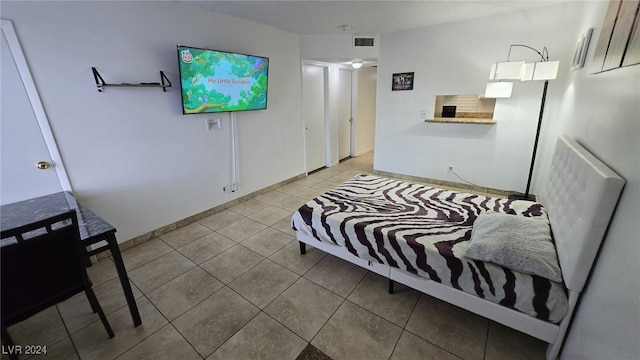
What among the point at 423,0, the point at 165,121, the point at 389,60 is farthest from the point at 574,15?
the point at 165,121

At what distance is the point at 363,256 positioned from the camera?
2016 mm

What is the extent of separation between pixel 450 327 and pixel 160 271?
95.7 inches

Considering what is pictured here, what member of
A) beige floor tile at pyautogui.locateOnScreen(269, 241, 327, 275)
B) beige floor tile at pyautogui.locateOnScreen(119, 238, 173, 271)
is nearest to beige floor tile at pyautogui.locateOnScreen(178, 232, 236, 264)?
beige floor tile at pyautogui.locateOnScreen(119, 238, 173, 271)

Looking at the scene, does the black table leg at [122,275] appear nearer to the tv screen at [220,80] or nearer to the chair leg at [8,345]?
the chair leg at [8,345]

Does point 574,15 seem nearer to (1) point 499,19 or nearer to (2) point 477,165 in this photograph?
(1) point 499,19

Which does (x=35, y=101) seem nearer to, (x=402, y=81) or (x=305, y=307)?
(x=305, y=307)

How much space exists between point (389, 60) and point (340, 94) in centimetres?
154

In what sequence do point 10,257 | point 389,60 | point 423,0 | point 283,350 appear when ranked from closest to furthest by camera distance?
point 10,257 → point 283,350 → point 423,0 → point 389,60

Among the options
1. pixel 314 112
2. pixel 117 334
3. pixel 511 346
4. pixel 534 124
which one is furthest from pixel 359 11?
pixel 117 334

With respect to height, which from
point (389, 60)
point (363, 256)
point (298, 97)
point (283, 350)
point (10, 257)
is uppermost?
point (389, 60)

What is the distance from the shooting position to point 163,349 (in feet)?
5.28

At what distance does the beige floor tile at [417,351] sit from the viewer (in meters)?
1.52

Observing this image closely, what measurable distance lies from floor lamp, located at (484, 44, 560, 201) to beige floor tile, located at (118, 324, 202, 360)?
3.84 m

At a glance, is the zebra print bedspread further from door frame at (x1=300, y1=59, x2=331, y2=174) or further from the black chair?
door frame at (x1=300, y1=59, x2=331, y2=174)
